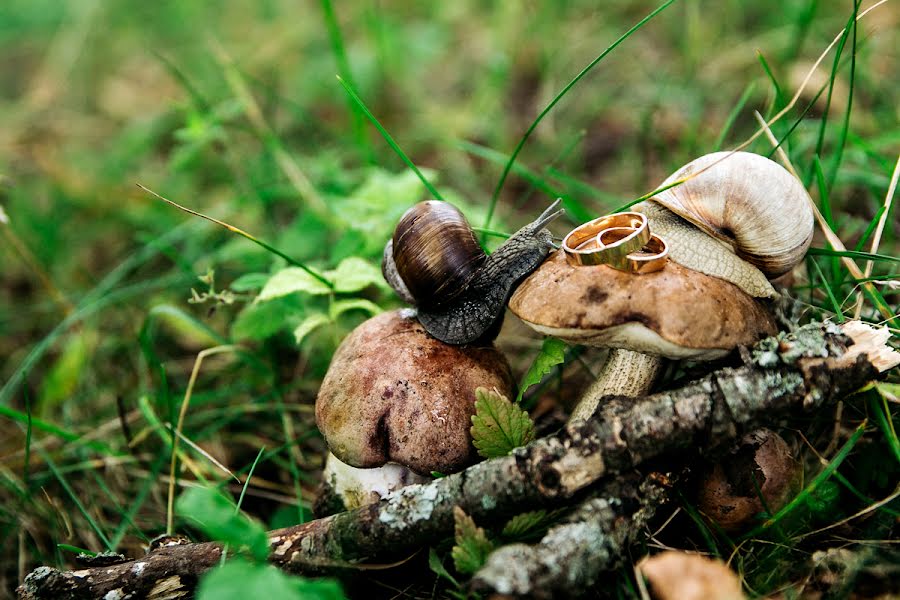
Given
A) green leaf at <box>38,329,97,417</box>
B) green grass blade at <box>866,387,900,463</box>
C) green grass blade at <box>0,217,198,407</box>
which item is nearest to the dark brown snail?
green grass blade at <box>866,387,900,463</box>

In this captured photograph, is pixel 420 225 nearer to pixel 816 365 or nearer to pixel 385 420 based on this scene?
pixel 385 420

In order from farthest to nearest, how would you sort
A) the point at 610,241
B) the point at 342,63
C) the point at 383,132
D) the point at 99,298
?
the point at 99,298 → the point at 342,63 → the point at 383,132 → the point at 610,241

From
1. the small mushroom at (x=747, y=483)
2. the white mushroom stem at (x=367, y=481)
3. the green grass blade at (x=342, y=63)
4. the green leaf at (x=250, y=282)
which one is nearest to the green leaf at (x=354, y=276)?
the green leaf at (x=250, y=282)

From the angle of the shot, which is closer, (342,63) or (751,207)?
(751,207)

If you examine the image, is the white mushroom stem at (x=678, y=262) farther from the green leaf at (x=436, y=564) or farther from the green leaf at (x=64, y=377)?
the green leaf at (x=64, y=377)

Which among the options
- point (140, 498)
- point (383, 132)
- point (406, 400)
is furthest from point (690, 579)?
point (140, 498)

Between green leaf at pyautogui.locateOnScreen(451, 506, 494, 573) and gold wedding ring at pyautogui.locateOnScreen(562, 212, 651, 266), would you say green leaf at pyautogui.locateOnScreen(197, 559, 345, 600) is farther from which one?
gold wedding ring at pyautogui.locateOnScreen(562, 212, 651, 266)

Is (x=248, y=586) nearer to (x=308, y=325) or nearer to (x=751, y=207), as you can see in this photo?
(x=308, y=325)
